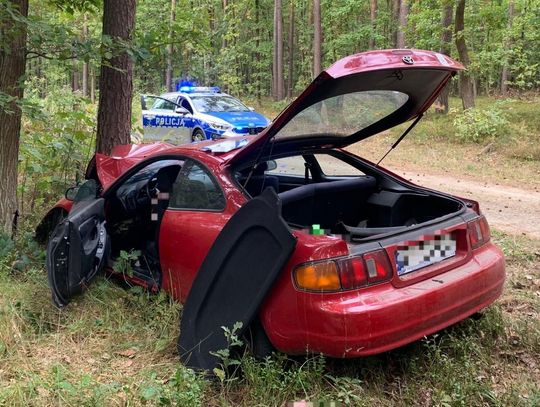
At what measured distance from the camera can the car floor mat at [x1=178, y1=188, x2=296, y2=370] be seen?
293 centimetres

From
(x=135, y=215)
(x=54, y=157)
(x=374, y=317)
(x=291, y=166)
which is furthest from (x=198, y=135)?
(x=374, y=317)

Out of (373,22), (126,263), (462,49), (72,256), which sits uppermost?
(373,22)

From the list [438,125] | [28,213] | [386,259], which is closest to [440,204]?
[386,259]

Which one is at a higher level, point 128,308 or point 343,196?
point 343,196

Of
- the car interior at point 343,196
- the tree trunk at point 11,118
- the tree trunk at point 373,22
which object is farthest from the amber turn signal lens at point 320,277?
the tree trunk at point 373,22

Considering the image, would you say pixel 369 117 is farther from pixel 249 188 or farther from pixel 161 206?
pixel 161 206

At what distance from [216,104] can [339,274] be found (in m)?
12.4

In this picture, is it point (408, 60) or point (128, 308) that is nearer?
point (408, 60)

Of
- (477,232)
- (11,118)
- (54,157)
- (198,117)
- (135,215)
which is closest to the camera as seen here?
(477,232)

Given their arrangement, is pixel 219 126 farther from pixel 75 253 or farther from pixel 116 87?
pixel 75 253

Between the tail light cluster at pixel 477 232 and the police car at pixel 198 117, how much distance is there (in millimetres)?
9651

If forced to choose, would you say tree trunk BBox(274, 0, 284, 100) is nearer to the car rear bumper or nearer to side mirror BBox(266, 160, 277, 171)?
side mirror BBox(266, 160, 277, 171)

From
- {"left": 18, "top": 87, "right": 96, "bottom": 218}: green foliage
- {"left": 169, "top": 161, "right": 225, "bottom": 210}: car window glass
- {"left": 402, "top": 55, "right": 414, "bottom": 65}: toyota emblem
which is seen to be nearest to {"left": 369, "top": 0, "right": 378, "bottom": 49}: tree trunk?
{"left": 18, "top": 87, "right": 96, "bottom": 218}: green foliage

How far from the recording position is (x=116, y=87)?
23.0 ft
